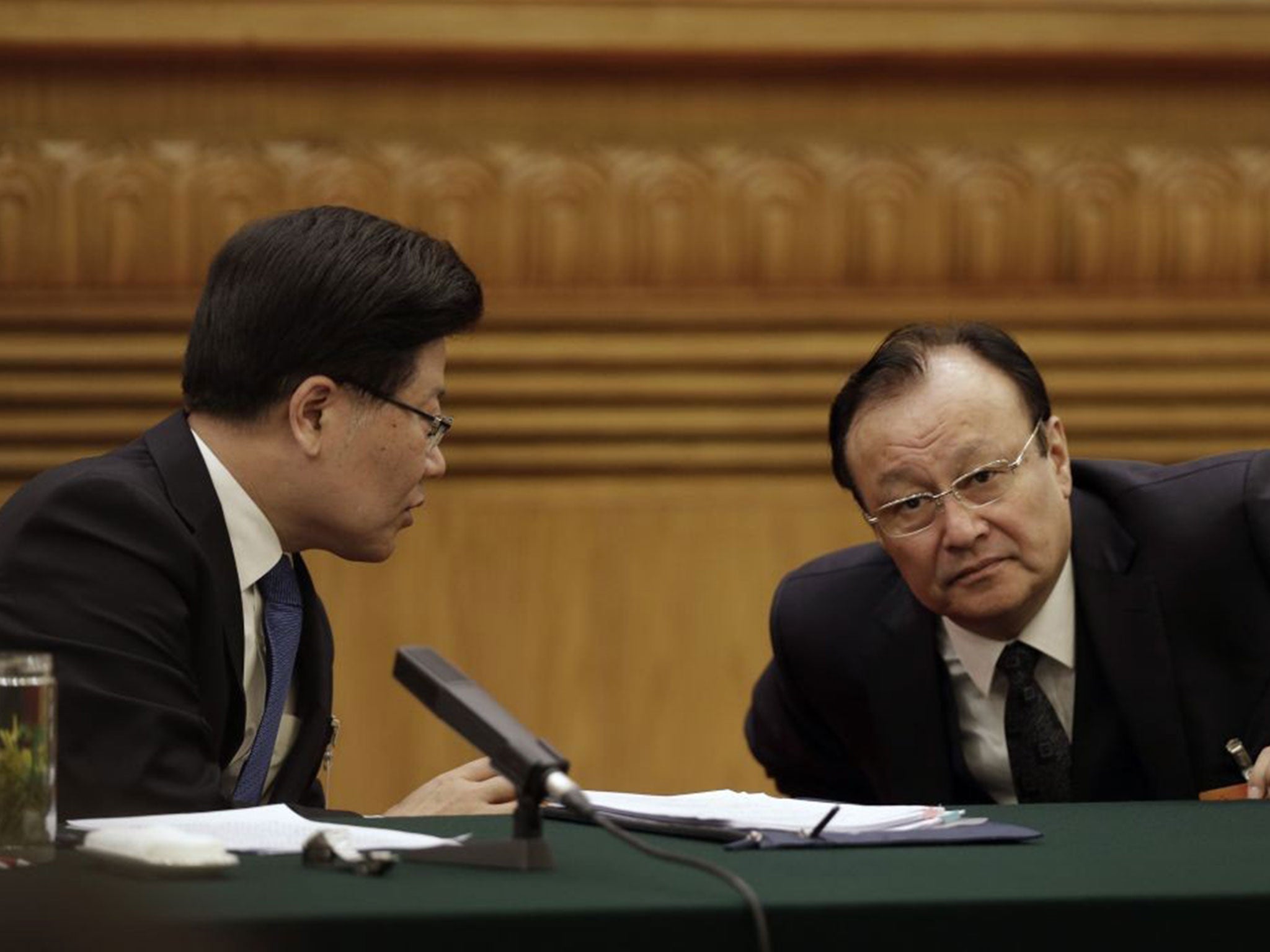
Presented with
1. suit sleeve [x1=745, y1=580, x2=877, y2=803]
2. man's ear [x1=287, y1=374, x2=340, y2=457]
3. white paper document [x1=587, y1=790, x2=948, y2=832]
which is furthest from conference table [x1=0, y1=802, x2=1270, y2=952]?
suit sleeve [x1=745, y1=580, x2=877, y2=803]

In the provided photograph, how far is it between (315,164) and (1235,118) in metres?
1.78

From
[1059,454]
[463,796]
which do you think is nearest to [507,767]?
[463,796]

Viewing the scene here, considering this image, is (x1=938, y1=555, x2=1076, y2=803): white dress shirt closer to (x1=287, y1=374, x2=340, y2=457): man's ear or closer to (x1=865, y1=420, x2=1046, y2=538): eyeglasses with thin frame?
(x1=865, y1=420, x2=1046, y2=538): eyeglasses with thin frame

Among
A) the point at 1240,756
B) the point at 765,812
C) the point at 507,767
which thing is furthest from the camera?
the point at 1240,756

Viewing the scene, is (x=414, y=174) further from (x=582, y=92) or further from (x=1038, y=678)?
(x=1038, y=678)

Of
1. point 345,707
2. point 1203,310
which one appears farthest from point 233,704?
point 1203,310

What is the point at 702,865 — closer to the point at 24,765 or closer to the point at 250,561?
the point at 24,765

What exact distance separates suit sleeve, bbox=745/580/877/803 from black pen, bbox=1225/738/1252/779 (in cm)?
55

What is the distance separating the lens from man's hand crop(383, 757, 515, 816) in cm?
192

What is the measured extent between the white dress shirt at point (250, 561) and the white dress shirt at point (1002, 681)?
959 mm

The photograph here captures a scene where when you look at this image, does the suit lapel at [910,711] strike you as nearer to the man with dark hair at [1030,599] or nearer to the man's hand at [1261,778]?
the man with dark hair at [1030,599]

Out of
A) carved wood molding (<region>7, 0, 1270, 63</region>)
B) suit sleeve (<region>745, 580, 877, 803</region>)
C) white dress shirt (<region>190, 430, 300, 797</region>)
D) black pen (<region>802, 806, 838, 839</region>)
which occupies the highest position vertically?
carved wood molding (<region>7, 0, 1270, 63</region>)

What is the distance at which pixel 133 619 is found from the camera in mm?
1932

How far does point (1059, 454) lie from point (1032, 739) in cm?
40
